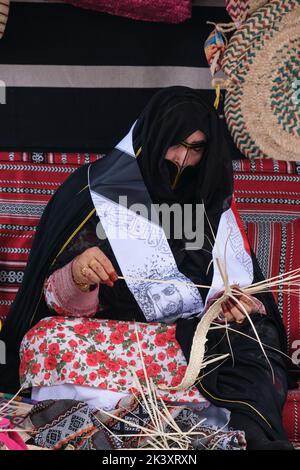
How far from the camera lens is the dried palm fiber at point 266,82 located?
13.9 feet

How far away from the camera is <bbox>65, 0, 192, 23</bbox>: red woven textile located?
4.12 meters

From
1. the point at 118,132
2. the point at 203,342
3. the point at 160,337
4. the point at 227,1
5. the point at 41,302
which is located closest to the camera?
the point at 203,342

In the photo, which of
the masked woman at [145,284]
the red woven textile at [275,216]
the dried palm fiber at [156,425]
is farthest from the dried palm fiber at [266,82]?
the dried palm fiber at [156,425]

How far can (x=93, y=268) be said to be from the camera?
10.1 ft

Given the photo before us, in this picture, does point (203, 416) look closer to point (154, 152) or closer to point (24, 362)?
point (24, 362)

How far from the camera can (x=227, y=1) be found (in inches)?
166

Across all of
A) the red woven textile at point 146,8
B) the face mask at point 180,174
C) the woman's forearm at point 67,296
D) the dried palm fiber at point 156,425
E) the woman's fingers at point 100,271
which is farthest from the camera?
the red woven textile at point 146,8

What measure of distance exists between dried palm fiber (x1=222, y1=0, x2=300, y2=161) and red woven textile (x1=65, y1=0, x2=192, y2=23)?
28 cm

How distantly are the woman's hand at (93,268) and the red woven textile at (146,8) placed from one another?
4.84 ft

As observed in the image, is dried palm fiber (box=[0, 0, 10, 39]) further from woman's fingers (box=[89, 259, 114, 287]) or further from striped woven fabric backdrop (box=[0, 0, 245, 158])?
woman's fingers (box=[89, 259, 114, 287])

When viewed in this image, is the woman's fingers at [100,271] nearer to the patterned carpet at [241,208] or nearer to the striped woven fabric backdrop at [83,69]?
the patterned carpet at [241,208]

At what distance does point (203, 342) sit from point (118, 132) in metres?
1.76
